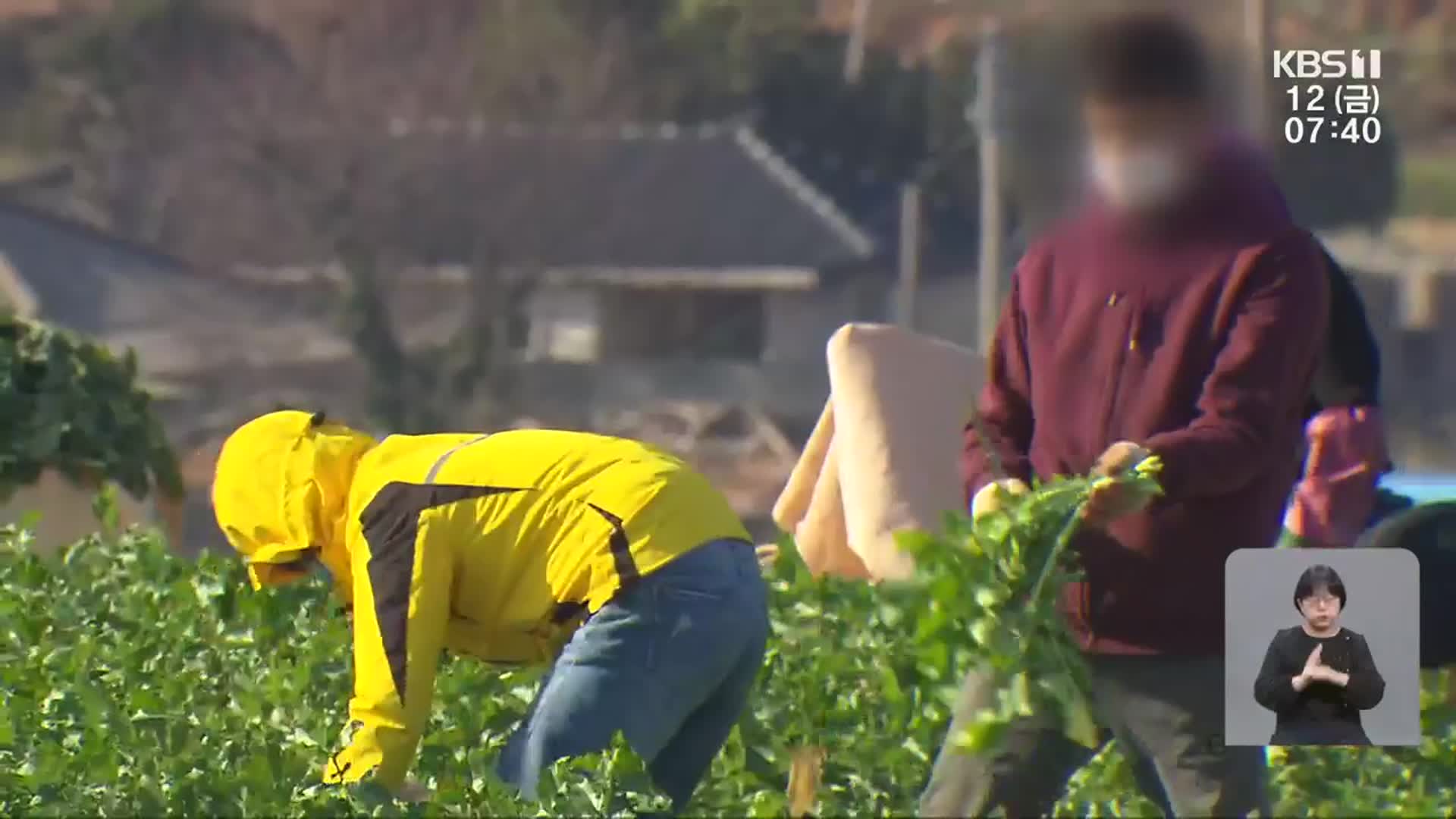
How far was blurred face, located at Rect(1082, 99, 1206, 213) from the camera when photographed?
2.93m

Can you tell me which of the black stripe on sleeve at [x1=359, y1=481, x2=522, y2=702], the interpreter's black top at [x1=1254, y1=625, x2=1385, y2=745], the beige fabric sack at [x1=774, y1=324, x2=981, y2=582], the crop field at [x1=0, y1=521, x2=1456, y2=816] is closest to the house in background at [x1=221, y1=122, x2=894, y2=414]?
the beige fabric sack at [x1=774, y1=324, x2=981, y2=582]

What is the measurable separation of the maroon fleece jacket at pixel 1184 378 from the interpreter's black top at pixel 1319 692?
0.27ft

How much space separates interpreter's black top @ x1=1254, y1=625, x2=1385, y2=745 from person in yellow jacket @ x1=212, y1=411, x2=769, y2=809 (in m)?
0.80

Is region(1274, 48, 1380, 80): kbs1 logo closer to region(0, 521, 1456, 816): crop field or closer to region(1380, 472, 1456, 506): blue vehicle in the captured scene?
region(1380, 472, 1456, 506): blue vehicle

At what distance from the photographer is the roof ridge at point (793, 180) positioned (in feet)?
47.8

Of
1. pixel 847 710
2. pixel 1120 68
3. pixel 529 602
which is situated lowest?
pixel 847 710

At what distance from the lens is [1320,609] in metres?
2.99

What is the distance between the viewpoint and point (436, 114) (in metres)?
16.6

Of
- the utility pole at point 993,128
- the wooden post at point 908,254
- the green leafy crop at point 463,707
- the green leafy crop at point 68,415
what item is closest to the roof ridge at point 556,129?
the wooden post at point 908,254

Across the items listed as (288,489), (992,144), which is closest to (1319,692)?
(288,489)

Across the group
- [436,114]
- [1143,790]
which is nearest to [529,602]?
[1143,790]

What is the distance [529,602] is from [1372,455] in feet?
4.91

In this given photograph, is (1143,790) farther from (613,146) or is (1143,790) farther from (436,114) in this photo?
(436,114)

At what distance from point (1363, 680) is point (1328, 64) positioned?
0.96m
